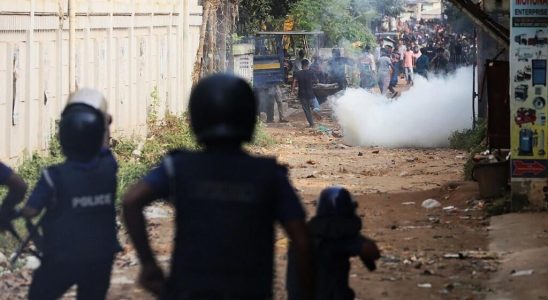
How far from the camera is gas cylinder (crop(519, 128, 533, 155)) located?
11.1 m

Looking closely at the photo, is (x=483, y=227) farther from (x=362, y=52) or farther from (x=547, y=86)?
(x=362, y=52)

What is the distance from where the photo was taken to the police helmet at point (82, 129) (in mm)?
4852

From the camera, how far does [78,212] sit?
480 cm

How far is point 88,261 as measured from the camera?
482cm

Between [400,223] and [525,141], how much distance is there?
1.45 meters

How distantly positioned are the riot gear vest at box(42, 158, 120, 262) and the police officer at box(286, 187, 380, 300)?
0.84 m

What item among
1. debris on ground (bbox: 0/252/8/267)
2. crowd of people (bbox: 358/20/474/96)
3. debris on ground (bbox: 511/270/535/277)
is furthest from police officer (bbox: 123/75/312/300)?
crowd of people (bbox: 358/20/474/96)

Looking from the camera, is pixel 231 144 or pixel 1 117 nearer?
pixel 231 144

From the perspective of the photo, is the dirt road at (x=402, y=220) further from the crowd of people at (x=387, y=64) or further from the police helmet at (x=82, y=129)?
the crowd of people at (x=387, y=64)

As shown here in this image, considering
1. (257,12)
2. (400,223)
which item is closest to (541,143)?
(400,223)

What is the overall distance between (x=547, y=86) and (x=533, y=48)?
384 mm

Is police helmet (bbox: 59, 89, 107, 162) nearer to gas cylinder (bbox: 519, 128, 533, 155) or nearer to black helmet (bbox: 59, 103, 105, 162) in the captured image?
black helmet (bbox: 59, 103, 105, 162)

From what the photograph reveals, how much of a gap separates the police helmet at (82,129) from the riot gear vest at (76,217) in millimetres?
71

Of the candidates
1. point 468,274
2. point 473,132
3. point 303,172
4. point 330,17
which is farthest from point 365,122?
point 330,17
